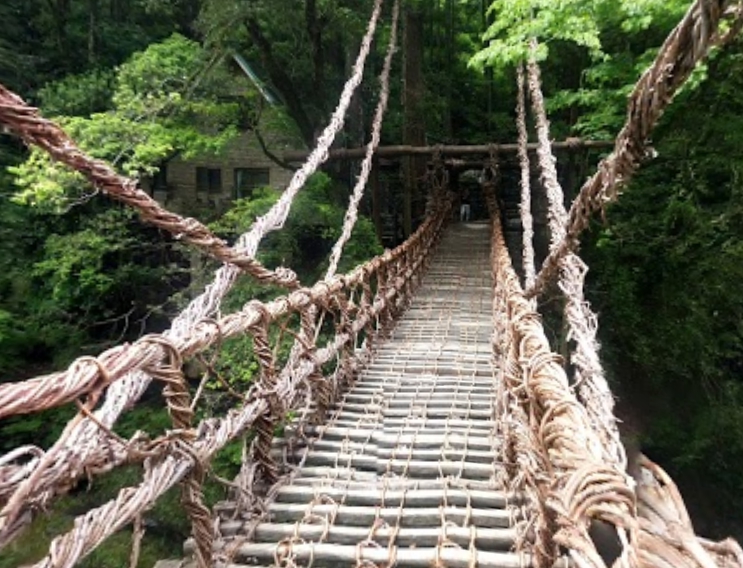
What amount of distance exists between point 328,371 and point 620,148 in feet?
16.0

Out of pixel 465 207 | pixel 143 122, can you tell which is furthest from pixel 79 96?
pixel 465 207

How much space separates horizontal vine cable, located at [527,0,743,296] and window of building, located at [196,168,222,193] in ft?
33.1

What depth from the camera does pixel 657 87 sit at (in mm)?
1257

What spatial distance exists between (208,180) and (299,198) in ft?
15.2

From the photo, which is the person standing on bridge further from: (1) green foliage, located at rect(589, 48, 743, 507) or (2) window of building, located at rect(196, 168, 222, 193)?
(1) green foliage, located at rect(589, 48, 743, 507)

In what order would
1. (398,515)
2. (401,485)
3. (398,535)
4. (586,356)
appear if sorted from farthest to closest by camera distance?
(401,485)
(398,515)
(398,535)
(586,356)

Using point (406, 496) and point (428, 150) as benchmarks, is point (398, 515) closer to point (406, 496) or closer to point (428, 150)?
point (406, 496)

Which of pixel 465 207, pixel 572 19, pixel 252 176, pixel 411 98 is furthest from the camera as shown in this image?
pixel 465 207

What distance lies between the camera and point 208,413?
5488 millimetres

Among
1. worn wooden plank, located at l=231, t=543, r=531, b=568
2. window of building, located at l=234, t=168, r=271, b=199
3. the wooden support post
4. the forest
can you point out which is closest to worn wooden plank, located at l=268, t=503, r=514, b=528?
worn wooden plank, located at l=231, t=543, r=531, b=568

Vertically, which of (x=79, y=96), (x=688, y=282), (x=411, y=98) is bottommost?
(x=688, y=282)

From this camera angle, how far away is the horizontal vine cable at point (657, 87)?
104cm

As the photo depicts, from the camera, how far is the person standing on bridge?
50.5 feet

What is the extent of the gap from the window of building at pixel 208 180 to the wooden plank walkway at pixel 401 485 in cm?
804
